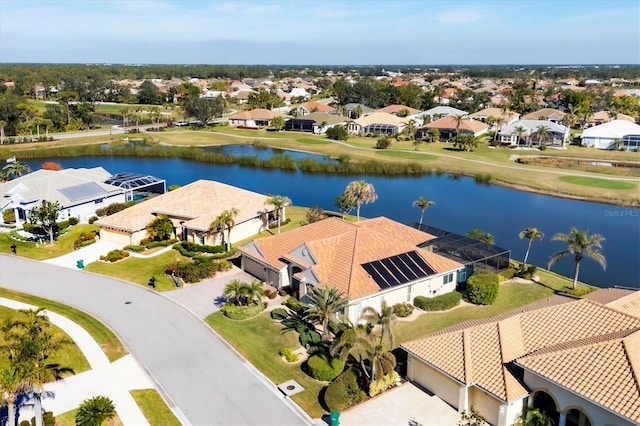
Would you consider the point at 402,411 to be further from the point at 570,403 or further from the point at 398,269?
the point at 398,269

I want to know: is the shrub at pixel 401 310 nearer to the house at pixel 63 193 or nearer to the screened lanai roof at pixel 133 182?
the house at pixel 63 193

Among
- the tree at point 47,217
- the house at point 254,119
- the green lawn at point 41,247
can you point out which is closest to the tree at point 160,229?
the green lawn at point 41,247

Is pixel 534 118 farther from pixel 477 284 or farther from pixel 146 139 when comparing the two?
pixel 477 284

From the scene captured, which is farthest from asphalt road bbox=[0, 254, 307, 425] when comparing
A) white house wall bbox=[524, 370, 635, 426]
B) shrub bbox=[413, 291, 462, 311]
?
shrub bbox=[413, 291, 462, 311]

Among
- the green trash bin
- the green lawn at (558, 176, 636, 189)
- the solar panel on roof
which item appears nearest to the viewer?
the green trash bin

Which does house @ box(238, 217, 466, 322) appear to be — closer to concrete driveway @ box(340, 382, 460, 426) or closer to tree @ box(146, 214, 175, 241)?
concrete driveway @ box(340, 382, 460, 426)

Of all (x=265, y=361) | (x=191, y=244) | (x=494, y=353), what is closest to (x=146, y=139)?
(x=191, y=244)

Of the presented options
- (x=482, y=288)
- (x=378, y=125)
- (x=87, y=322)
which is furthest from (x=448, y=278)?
(x=378, y=125)

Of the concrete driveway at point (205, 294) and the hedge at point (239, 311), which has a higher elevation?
the hedge at point (239, 311)
